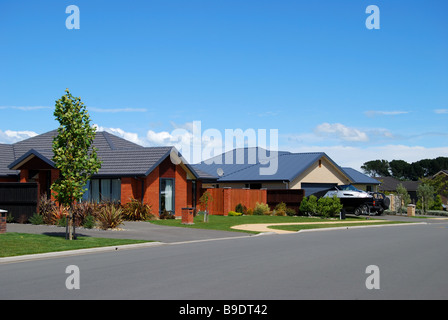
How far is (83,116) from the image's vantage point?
1944cm

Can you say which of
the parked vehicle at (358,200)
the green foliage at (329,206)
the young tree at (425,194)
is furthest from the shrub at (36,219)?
the young tree at (425,194)

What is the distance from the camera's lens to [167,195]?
3272cm

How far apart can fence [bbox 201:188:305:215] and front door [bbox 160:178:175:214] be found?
4.55 meters

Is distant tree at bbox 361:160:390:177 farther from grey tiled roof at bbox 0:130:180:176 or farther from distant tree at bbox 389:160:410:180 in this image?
grey tiled roof at bbox 0:130:180:176

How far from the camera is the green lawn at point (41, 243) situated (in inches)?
624

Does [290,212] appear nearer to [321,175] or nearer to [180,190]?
[180,190]

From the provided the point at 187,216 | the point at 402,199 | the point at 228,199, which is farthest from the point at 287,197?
the point at 402,199

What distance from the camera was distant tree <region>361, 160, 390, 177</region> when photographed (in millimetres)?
158875

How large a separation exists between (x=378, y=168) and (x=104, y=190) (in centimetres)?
13795

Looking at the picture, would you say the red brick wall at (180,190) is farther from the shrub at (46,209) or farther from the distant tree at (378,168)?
the distant tree at (378,168)

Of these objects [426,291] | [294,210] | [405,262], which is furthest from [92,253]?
[294,210]

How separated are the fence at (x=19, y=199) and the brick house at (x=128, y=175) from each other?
3.29m

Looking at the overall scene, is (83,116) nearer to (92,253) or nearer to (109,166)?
(92,253)
